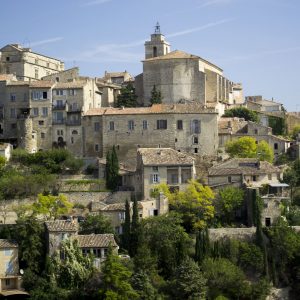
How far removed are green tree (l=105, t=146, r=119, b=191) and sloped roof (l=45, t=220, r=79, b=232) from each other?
8.81 meters

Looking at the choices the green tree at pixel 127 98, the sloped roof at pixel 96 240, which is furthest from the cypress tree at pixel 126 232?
the green tree at pixel 127 98

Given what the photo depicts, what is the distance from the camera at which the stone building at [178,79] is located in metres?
76.7

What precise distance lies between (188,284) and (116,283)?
4.28 m

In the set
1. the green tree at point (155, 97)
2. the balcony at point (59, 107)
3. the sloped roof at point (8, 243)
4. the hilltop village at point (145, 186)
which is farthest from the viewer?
the green tree at point (155, 97)

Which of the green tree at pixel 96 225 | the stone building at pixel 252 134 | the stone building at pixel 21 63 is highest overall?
the stone building at pixel 21 63

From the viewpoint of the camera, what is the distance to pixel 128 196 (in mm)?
62219

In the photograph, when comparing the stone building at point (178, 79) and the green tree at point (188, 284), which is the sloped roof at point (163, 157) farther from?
the stone building at point (178, 79)

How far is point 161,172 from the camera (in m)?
61.7

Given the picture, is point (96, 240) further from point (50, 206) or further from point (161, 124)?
point (161, 124)

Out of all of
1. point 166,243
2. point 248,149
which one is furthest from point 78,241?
point 248,149

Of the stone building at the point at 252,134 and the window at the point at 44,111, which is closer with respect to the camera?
the stone building at the point at 252,134

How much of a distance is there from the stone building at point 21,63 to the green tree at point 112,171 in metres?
18.3

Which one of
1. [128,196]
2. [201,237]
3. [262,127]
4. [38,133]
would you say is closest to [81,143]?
[38,133]

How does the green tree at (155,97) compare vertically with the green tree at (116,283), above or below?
above
